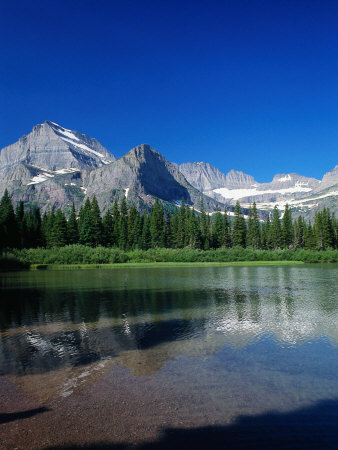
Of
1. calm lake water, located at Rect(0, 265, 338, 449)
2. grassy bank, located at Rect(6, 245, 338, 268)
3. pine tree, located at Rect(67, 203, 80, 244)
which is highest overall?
pine tree, located at Rect(67, 203, 80, 244)

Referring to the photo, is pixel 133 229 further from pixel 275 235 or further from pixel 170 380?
pixel 170 380

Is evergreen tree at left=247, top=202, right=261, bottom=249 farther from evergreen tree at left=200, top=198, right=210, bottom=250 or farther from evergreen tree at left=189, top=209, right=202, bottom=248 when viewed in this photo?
evergreen tree at left=189, top=209, right=202, bottom=248

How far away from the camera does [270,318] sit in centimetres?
1867

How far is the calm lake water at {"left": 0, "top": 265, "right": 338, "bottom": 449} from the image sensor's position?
7.05 meters

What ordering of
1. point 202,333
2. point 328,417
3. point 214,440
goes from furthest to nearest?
point 202,333
point 328,417
point 214,440

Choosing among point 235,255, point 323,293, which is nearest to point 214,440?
point 323,293

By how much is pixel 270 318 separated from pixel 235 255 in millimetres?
74845

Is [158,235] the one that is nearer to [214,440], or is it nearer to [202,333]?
[202,333]

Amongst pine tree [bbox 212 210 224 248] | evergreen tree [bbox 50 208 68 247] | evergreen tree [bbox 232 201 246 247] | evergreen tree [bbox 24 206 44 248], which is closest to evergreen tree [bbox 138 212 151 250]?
pine tree [bbox 212 210 224 248]

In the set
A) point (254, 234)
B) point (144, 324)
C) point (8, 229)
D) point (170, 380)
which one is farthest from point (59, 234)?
point (170, 380)

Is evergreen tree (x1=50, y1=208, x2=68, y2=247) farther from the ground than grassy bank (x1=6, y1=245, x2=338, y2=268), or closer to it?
farther from the ground

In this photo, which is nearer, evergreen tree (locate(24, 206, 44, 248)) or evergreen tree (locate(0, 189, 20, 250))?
evergreen tree (locate(0, 189, 20, 250))

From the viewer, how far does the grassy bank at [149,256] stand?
75312mm

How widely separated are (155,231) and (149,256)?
28.9 meters
